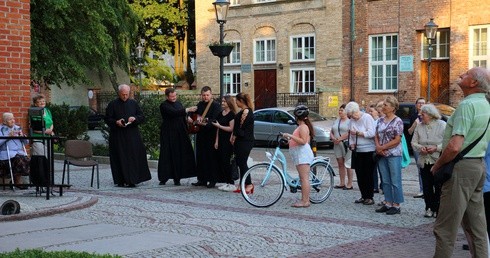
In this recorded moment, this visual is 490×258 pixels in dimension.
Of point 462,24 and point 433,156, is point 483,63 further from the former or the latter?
point 433,156

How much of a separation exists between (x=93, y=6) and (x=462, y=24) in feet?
49.8

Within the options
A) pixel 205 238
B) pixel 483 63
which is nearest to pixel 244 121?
pixel 205 238

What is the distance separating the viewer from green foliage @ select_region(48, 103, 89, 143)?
23.9 m

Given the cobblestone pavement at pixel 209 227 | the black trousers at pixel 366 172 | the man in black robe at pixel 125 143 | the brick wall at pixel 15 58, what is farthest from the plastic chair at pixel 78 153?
the black trousers at pixel 366 172

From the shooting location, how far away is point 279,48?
1443 inches

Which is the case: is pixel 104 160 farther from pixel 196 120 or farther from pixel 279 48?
pixel 279 48

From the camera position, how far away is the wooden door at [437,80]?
30172 millimetres

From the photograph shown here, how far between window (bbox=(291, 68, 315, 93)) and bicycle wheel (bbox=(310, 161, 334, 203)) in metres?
23.5

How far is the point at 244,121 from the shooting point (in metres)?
12.5

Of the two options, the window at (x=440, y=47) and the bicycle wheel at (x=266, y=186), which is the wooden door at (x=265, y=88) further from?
the bicycle wheel at (x=266, y=186)

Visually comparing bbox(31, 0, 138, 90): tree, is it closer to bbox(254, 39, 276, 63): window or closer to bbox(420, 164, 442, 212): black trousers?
bbox(420, 164, 442, 212): black trousers

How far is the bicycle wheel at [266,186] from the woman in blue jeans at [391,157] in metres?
1.60

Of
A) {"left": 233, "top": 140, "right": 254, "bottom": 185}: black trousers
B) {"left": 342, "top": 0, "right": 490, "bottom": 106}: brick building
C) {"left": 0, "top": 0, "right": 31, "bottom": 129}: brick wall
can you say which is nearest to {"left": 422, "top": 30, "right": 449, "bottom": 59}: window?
{"left": 342, "top": 0, "right": 490, "bottom": 106}: brick building

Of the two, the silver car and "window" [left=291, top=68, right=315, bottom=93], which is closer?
the silver car
